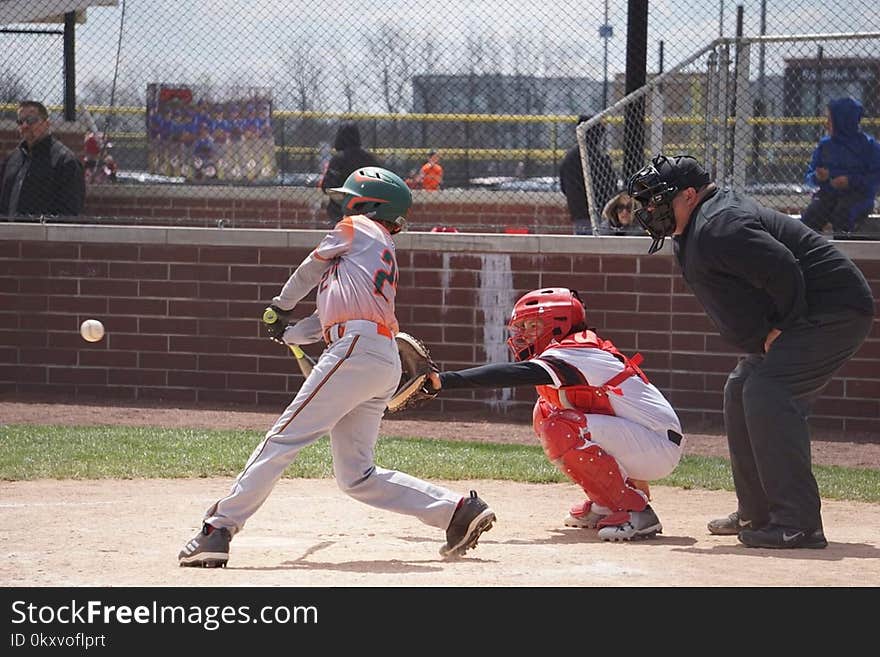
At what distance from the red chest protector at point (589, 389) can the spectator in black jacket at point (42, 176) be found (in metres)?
6.93

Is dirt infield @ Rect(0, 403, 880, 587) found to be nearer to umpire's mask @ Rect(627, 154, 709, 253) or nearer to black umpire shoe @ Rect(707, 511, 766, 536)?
black umpire shoe @ Rect(707, 511, 766, 536)

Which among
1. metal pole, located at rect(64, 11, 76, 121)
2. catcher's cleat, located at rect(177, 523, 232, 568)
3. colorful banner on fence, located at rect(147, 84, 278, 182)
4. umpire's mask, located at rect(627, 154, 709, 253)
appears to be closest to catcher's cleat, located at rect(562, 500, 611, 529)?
umpire's mask, located at rect(627, 154, 709, 253)

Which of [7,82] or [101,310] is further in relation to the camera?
[7,82]

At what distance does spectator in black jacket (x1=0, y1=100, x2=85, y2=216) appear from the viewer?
1213 cm

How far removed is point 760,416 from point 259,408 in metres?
5.95

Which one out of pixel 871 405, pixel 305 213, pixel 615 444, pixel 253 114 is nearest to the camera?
pixel 615 444

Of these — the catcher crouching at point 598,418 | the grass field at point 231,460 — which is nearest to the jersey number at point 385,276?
the catcher crouching at point 598,418

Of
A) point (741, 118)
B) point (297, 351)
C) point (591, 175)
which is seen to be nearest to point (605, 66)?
point (591, 175)

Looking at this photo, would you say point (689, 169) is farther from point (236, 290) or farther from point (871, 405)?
point (236, 290)

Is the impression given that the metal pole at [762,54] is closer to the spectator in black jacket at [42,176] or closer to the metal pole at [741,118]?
the metal pole at [741,118]

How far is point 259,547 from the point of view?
6.11m

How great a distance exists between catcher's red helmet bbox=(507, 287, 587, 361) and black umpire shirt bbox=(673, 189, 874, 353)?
62 centimetres

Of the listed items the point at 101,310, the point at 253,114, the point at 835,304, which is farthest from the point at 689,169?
the point at 253,114

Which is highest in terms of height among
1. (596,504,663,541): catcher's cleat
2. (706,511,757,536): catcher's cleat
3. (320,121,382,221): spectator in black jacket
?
(320,121,382,221): spectator in black jacket
